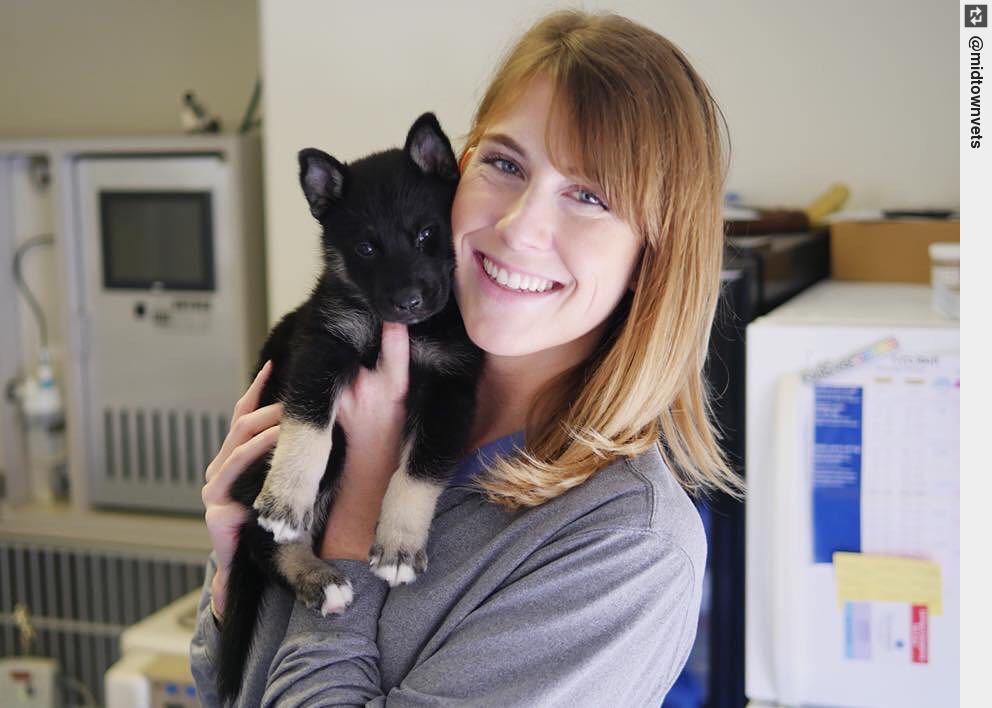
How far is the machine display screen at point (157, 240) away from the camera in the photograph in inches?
112

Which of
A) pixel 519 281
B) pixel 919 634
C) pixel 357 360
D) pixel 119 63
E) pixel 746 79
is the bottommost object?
pixel 919 634

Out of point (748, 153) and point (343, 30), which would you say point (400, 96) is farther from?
point (748, 153)

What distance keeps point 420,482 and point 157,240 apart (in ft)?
Result: 6.52

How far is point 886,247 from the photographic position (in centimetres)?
228

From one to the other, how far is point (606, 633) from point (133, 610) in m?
2.39

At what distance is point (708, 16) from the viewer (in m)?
2.37

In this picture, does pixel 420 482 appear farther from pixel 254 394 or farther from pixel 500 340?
pixel 254 394

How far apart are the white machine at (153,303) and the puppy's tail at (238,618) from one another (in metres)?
1.58

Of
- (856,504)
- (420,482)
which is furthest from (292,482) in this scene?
(856,504)

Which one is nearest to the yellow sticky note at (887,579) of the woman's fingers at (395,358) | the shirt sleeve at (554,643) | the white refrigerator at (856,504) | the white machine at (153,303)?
the white refrigerator at (856,504)

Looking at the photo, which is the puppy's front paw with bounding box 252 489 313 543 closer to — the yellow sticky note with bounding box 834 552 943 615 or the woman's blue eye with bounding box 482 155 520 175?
the woman's blue eye with bounding box 482 155 520 175

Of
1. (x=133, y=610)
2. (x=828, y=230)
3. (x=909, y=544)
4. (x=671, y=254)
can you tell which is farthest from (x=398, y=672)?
(x=133, y=610)

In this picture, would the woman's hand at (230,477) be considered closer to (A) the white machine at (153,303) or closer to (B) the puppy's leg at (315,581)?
(B) the puppy's leg at (315,581)
